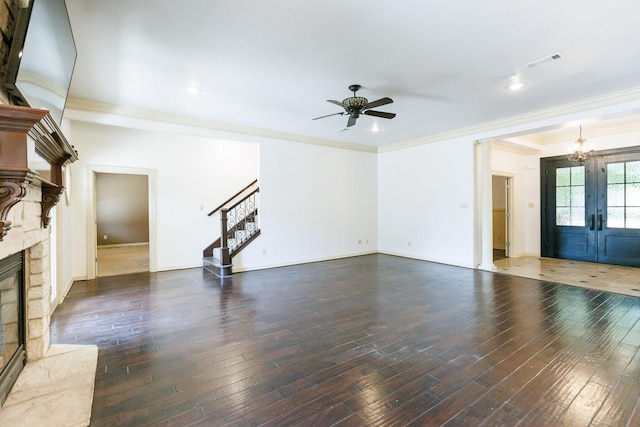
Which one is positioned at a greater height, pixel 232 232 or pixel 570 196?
pixel 570 196

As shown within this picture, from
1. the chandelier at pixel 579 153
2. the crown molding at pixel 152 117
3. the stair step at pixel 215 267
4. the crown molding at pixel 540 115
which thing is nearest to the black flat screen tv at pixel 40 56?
the crown molding at pixel 152 117

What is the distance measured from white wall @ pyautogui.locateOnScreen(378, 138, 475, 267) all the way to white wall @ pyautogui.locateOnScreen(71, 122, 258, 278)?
362cm

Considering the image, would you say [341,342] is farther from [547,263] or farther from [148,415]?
[547,263]

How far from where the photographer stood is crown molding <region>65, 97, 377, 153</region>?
446 cm

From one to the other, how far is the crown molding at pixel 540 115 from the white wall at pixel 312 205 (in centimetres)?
179

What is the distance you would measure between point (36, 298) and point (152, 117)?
3.41 m

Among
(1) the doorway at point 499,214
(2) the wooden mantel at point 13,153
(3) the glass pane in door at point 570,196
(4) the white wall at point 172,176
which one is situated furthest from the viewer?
(1) the doorway at point 499,214

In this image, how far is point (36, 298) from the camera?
252cm

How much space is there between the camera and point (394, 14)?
2.53m

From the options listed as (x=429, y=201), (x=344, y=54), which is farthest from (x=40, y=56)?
(x=429, y=201)

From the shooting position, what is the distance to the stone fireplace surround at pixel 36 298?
148 centimetres

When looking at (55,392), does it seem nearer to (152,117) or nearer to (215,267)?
(215,267)

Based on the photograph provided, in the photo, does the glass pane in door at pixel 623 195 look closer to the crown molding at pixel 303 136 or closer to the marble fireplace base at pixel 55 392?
the crown molding at pixel 303 136

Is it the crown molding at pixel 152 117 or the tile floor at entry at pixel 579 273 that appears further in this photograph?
the tile floor at entry at pixel 579 273
